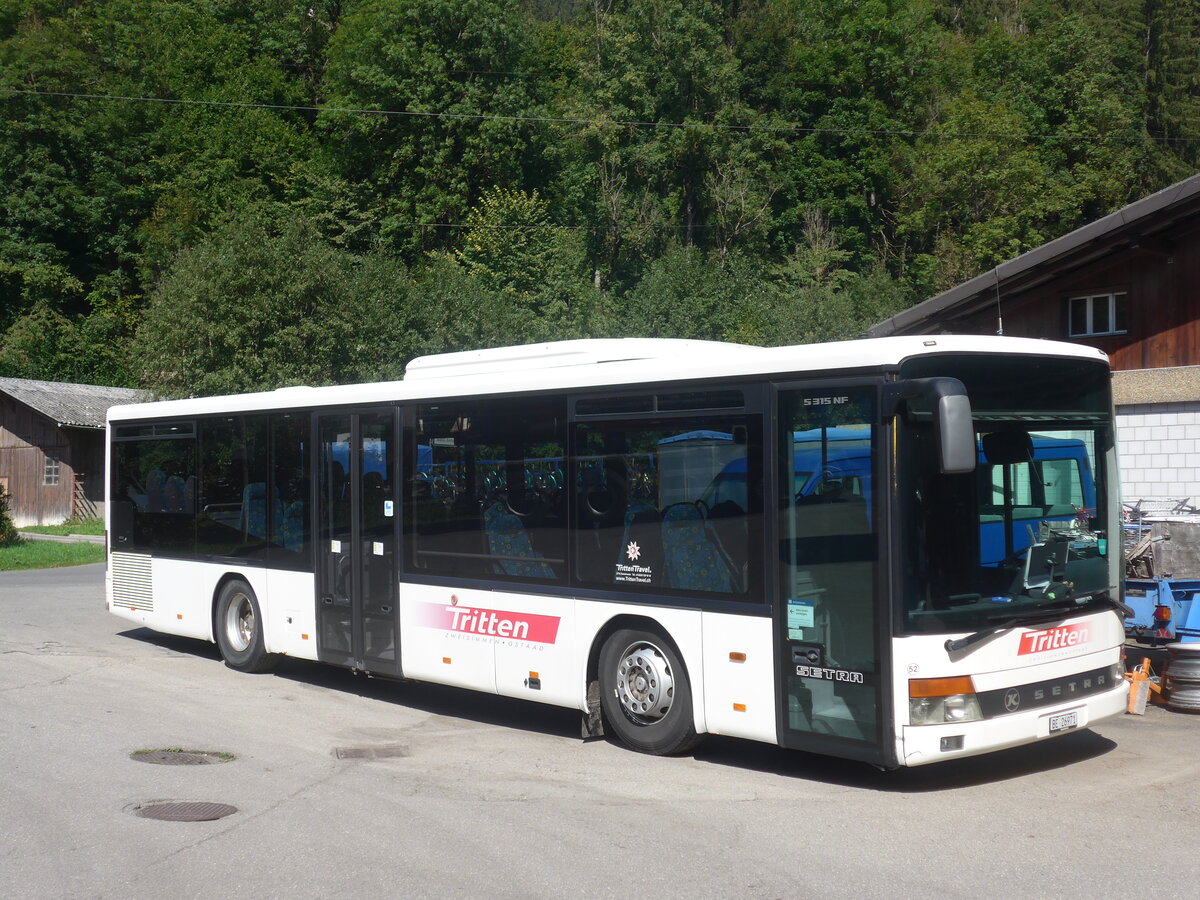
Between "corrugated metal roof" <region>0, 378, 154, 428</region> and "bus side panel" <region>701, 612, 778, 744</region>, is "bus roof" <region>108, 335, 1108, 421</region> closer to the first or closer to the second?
"bus side panel" <region>701, 612, 778, 744</region>

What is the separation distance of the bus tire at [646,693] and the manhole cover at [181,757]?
2.91 meters

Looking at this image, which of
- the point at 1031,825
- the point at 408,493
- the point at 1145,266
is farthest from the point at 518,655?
the point at 1145,266

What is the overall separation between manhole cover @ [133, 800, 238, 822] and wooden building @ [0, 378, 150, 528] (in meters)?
37.4

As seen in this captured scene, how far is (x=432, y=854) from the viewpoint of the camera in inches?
253

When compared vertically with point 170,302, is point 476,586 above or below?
below

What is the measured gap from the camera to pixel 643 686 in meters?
8.92

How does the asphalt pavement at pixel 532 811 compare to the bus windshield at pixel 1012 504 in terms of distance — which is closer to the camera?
the asphalt pavement at pixel 532 811

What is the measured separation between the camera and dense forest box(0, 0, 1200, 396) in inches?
1898

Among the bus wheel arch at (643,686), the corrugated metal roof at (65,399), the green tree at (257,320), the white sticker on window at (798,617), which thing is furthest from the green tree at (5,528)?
the white sticker on window at (798,617)

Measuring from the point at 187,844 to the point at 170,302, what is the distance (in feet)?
85.6

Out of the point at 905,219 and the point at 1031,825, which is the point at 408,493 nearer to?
the point at 1031,825

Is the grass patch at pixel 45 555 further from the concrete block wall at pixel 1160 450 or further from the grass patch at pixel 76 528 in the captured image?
the concrete block wall at pixel 1160 450

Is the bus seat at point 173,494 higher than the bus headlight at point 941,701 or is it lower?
higher

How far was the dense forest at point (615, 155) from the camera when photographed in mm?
48219
